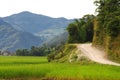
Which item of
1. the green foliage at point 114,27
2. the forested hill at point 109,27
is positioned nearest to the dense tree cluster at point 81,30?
the forested hill at point 109,27

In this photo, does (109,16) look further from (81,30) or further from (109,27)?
(81,30)

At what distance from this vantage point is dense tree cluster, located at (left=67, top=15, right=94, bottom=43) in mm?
87438

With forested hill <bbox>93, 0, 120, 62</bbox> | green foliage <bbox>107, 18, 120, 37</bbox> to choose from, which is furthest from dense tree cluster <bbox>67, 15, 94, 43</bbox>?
green foliage <bbox>107, 18, 120, 37</bbox>

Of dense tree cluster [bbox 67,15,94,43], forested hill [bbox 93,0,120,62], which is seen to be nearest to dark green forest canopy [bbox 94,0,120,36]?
forested hill [bbox 93,0,120,62]

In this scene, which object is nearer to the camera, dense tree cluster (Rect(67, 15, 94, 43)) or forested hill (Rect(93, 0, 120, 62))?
forested hill (Rect(93, 0, 120, 62))

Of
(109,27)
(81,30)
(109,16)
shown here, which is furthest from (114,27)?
(81,30)

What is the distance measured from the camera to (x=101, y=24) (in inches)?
2589

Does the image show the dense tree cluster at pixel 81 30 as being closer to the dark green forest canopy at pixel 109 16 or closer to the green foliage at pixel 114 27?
the dark green forest canopy at pixel 109 16

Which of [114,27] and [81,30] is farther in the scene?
[81,30]

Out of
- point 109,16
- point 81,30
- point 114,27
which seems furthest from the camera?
point 81,30

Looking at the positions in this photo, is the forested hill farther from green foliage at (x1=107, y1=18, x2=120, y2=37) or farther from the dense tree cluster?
the dense tree cluster

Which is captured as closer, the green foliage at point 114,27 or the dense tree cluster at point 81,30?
the green foliage at point 114,27

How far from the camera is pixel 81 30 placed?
8869 centimetres

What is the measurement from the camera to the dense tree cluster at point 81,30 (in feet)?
287
